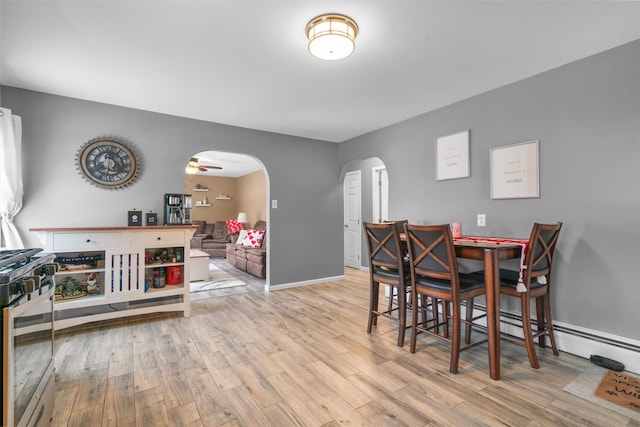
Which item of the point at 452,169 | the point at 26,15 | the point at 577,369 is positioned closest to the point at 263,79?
the point at 26,15

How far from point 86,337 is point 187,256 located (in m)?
1.08

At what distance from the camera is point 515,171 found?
9.00ft

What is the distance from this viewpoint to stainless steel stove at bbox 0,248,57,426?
102 cm

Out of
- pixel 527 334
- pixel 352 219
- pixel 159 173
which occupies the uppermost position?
pixel 159 173

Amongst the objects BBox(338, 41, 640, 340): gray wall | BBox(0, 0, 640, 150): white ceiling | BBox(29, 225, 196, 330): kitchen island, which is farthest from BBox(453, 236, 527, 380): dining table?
BBox(29, 225, 196, 330): kitchen island

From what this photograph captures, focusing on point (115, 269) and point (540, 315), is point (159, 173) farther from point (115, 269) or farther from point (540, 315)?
point (540, 315)

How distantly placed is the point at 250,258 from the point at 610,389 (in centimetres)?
466

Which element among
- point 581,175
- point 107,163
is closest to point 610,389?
point 581,175

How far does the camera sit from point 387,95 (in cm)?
306

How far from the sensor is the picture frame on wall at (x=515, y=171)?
263 cm

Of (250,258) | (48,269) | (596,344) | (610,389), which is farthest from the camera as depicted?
(250,258)

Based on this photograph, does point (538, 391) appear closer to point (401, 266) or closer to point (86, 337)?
point (401, 266)

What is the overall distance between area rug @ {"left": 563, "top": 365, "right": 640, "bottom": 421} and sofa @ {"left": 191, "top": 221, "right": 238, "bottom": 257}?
6440 millimetres

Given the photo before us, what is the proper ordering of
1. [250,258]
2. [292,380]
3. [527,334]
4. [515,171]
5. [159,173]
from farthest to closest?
1. [250,258]
2. [159,173]
3. [515,171]
4. [527,334]
5. [292,380]
